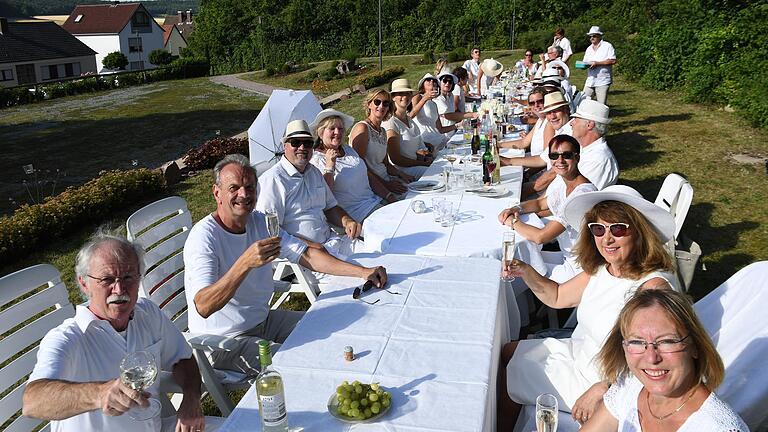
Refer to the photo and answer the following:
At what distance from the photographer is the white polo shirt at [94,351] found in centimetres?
241

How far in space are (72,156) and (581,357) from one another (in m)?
13.8

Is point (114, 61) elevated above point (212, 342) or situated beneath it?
elevated above

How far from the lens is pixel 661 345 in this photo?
6.52 ft

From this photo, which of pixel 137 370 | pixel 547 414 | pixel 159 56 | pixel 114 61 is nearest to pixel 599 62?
pixel 547 414

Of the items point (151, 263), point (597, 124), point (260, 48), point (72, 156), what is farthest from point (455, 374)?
point (260, 48)

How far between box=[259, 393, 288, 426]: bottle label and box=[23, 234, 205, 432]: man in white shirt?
1.42ft

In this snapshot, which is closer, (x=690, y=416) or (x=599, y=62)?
(x=690, y=416)

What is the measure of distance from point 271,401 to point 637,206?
1.85 metres

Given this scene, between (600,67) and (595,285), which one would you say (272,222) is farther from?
(600,67)

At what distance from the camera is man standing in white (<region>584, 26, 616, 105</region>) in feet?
35.9

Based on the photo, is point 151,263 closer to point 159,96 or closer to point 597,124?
point 597,124

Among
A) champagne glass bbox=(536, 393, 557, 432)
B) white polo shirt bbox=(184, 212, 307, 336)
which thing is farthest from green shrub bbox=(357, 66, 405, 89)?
champagne glass bbox=(536, 393, 557, 432)

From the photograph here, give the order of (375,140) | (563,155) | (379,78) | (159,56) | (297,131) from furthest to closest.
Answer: (159,56) → (379,78) → (375,140) → (297,131) → (563,155)

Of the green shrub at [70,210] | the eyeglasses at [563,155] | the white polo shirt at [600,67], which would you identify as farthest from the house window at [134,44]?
the eyeglasses at [563,155]
